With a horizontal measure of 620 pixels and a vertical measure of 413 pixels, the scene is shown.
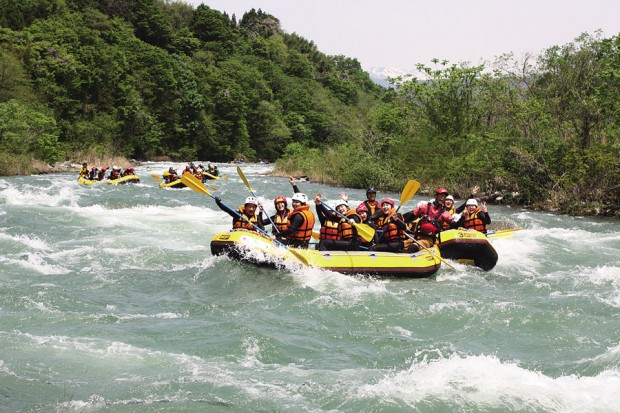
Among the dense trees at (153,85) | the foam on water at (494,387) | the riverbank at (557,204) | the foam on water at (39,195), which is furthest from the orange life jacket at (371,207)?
the dense trees at (153,85)

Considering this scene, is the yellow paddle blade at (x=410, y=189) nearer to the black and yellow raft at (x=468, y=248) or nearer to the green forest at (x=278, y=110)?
the black and yellow raft at (x=468, y=248)

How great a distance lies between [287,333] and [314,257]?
2475 mm

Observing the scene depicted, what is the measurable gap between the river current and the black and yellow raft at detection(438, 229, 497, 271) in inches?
8.6

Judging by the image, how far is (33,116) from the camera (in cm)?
3030

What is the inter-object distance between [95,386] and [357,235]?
18.2ft

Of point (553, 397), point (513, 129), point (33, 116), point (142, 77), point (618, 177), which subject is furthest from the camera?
point (142, 77)

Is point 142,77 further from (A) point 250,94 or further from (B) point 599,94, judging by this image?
(B) point 599,94

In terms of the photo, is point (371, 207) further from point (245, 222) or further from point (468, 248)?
point (245, 222)

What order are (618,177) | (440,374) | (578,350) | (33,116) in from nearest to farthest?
(440,374) < (578,350) < (618,177) < (33,116)

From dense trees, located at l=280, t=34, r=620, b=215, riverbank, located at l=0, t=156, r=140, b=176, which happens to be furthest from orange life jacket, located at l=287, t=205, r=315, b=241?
riverbank, located at l=0, t=156, r=140, b=176

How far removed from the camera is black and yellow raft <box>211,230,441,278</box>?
8781 mm

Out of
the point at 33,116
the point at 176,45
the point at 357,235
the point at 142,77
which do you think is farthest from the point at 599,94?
the point at 176,45

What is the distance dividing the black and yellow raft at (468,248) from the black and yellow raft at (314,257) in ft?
3.53

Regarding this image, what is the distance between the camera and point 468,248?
990 cm
